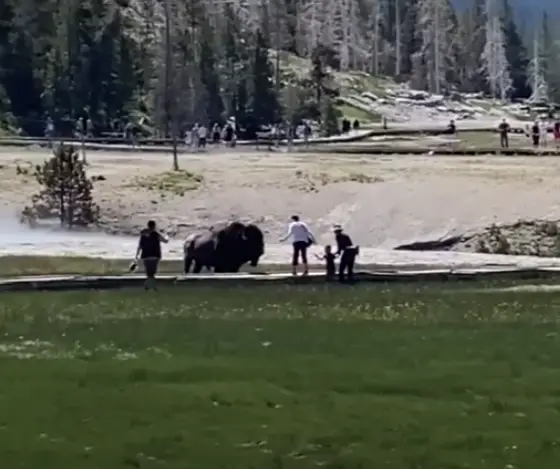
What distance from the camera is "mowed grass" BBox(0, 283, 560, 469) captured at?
13.3m

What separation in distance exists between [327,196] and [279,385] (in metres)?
36.0

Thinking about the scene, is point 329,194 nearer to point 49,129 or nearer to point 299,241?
point 299,241

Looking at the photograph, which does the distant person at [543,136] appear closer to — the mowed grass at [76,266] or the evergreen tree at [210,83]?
the evergreen tree at [210,83]

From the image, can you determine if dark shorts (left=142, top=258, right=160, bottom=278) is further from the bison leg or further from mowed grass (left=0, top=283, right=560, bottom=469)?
mowed grass (left=0, top=283, right=560, bottom=469)

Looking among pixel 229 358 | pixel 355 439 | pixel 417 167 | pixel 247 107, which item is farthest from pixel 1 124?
pixel 355 439

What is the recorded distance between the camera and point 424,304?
88.3ft

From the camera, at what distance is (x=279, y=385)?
16.7 metres

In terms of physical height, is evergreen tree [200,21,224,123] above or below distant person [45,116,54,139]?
above

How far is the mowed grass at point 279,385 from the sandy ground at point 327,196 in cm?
2144

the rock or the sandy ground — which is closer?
the rock

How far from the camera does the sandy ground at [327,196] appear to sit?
48.5 meters

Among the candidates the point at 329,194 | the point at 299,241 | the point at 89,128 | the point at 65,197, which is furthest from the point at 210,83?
the point at 299,241

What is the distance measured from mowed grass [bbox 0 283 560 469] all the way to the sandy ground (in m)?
21.4

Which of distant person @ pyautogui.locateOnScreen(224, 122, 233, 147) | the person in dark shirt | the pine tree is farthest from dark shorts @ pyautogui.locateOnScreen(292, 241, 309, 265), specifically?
distant person @ pyautogui.locateOnScreen(224, 122, 233, 147)
